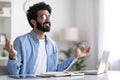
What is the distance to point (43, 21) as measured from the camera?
2.21m

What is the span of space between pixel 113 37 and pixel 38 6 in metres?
2.29

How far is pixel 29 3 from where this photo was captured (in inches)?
188

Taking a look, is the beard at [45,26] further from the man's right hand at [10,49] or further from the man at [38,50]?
the man's right hand at [10,49]

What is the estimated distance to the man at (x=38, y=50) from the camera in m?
2.06

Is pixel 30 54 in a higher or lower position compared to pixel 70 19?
lower

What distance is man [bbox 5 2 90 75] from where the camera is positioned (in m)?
2.06

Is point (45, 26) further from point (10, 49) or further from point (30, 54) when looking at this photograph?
point (10, 49)

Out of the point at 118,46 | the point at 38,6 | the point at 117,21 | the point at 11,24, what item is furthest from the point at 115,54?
the point at 38,6

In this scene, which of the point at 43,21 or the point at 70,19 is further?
the point at 70,19

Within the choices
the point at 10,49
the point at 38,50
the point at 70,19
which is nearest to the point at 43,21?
the point at 38,50

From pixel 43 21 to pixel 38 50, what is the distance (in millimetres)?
253

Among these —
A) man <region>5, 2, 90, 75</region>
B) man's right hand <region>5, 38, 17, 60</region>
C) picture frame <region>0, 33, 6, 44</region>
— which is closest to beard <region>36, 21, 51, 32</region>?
man <region>5, 2, 90, 75</region>

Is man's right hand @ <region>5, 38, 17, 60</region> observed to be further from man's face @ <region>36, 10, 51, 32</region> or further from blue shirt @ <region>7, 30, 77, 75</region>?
man's face @ <region>36, 10, 51, 32</region>

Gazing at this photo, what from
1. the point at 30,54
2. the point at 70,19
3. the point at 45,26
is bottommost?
the point at 30,54
